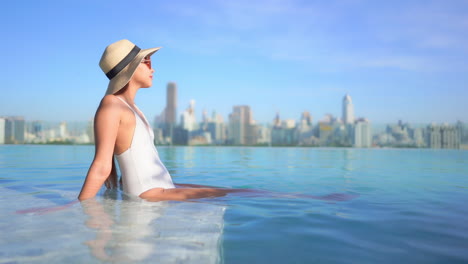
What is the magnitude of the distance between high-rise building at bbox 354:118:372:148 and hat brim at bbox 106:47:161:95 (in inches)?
1696

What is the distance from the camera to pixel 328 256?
1.37m

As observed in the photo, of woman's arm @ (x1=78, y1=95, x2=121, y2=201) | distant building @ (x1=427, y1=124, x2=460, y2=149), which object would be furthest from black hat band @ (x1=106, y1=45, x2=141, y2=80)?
distant building @ (x1=427, y1=124, x2=460, y2=149)

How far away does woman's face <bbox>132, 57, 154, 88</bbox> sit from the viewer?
2.45m

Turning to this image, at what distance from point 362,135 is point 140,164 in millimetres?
44172

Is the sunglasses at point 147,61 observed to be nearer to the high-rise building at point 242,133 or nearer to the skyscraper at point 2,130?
the skyscraper at point 2,130

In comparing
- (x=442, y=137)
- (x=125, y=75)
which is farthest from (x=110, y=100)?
(x=442, y=137)

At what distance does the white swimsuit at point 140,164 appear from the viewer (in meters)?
2.31

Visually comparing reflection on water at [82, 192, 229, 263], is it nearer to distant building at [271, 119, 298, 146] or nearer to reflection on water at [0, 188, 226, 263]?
reflection on water at [0, 188, 226, 263]

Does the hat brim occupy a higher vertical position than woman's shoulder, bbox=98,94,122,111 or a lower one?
higher

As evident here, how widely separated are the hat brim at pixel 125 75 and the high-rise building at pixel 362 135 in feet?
141

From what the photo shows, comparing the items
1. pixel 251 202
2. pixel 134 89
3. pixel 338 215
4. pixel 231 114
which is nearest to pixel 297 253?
pixel 338 215

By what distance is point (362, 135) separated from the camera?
142 feet

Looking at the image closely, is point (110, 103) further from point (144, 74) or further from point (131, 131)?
point (144, 74)

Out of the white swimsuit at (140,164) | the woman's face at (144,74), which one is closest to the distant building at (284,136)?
the woman's face at (144,74)
